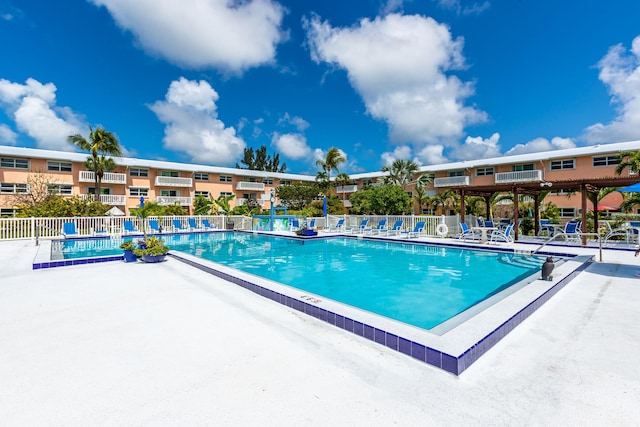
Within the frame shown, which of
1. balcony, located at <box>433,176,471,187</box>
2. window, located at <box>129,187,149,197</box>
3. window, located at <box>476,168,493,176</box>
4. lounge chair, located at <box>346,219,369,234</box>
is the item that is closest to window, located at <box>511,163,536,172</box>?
window, located at <box>476,168,493,176</box>

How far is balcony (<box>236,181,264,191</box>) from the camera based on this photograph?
123 feet

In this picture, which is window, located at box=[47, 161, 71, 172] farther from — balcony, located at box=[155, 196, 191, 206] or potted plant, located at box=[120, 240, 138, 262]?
Answer: potted plant, located at box=[120, 240, 138, 262]

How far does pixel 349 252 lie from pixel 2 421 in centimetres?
1151

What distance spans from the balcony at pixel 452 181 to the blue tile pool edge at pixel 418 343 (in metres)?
26.3

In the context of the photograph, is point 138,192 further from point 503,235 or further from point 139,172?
point 503,235

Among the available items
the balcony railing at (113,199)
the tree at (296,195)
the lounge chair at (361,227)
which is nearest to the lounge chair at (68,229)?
the balcony railing at (113,199)

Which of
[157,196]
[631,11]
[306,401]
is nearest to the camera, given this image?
[306,401]

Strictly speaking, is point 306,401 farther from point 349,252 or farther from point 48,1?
point 48,1

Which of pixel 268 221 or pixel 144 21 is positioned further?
pixel 268 221

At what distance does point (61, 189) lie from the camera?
27.3 metres

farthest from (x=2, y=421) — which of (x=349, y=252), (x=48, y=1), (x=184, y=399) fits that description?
(x=48, y=1)

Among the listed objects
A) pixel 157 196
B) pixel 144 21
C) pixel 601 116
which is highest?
pixel 144 21

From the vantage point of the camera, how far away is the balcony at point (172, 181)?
31788 mm

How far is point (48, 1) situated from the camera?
47.3 feet
